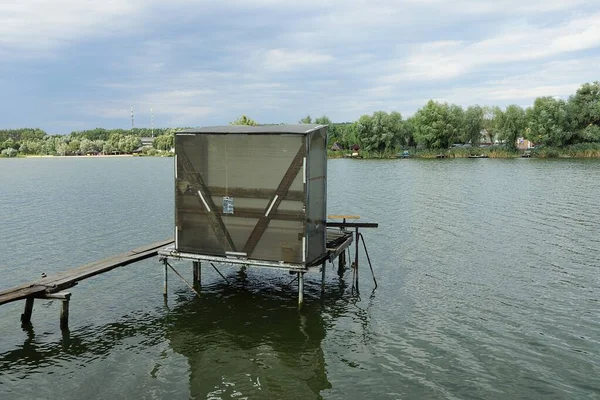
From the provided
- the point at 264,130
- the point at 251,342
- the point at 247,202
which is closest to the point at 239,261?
the point at 247,202

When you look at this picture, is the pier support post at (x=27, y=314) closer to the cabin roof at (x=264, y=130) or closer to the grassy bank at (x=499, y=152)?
the cabin roof at (x=264, y=130)

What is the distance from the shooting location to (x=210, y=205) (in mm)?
18156

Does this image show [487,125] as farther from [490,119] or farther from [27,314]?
[27,314]

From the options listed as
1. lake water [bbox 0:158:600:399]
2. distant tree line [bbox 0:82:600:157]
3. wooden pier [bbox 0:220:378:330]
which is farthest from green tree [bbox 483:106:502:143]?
wooden pier [bbox 0:220:378:330]

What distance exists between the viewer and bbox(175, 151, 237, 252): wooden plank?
18078mm

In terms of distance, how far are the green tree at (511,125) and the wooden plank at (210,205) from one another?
121239 mm

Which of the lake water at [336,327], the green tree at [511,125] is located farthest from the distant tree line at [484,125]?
the lake water at [336,327]

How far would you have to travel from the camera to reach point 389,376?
13.5m

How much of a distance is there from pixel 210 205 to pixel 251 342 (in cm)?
510

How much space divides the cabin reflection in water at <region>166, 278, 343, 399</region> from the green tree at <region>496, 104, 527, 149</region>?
11774 cm

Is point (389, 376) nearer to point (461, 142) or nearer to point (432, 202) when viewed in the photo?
point (432, 202)

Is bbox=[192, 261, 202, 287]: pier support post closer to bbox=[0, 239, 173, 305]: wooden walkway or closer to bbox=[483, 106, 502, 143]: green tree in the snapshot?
bbox=[0, 239, 173, 305]: wooden walkway

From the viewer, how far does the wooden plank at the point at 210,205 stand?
59.3 feet

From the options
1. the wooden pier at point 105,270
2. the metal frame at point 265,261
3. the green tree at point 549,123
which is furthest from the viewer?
the green tree at point 549,123
